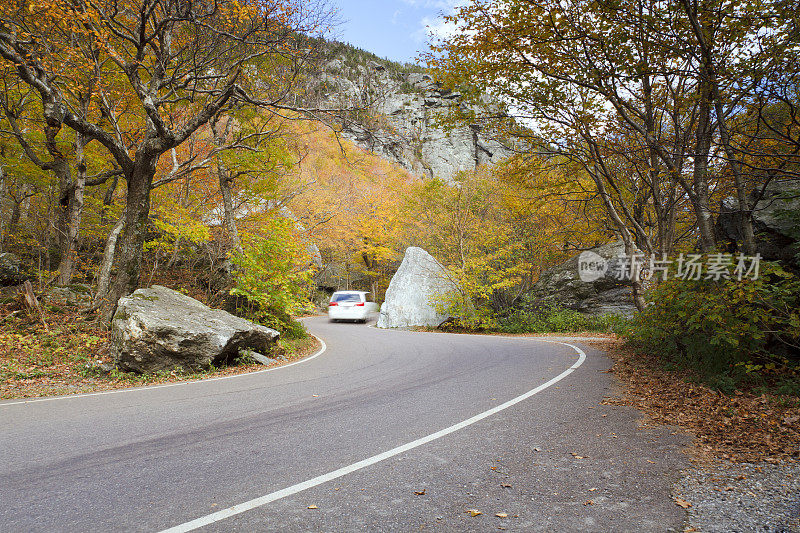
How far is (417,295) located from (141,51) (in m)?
14.6

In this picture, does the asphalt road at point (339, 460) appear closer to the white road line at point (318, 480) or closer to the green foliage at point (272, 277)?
the white road line at point (318, 480)

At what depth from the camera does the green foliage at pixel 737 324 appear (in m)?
5.22

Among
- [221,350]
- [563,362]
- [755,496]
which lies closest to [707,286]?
[563,362]

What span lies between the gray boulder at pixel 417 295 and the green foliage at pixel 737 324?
1287 cm

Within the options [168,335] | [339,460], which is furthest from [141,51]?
[339,460]

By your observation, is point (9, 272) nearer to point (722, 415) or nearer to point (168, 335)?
point (168, 335)

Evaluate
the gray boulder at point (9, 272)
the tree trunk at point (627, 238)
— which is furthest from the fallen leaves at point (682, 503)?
the gray boulder at point (9, 272)

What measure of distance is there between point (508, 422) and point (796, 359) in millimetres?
4495

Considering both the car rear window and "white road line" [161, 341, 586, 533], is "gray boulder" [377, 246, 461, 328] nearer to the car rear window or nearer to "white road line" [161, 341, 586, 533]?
the car rear window

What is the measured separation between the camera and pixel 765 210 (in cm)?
689

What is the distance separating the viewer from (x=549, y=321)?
17344 millimetres

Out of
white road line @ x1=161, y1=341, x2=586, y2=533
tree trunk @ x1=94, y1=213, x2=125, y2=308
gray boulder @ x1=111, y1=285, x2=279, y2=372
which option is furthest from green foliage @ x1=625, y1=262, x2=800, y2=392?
tree trunk @ x1=94, y1=213, x2=125, y2=308

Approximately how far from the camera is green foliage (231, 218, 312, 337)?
37.9 ft

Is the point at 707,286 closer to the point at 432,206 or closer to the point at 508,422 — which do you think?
the point at 508,422
